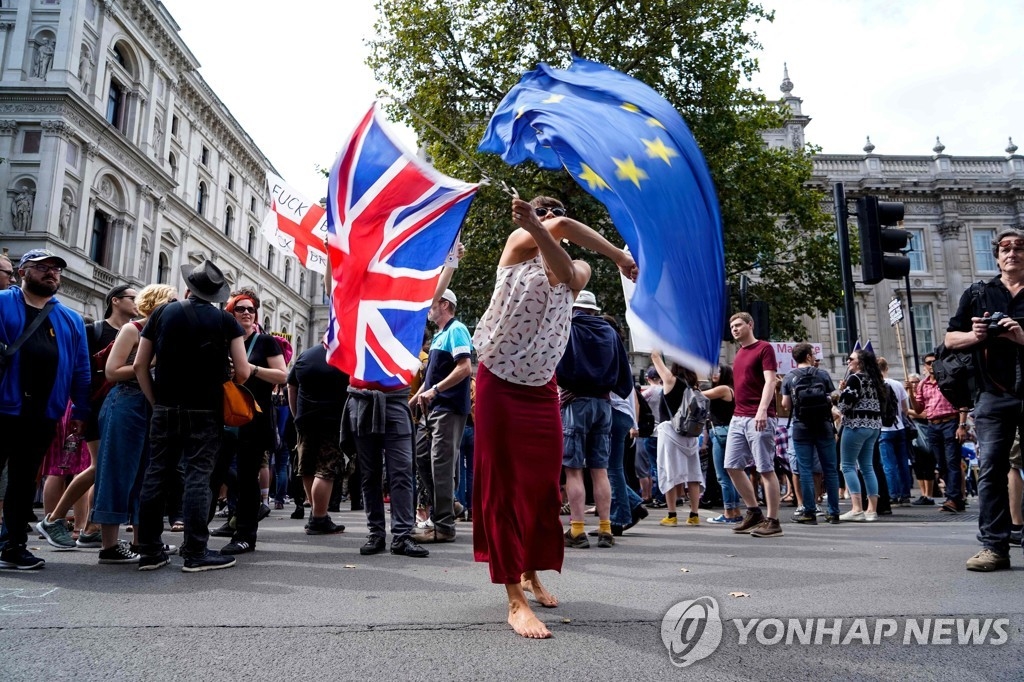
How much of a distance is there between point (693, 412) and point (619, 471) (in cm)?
181

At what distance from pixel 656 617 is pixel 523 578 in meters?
0.72

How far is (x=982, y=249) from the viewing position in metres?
37.3

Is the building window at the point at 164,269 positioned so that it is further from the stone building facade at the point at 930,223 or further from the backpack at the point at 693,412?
the backpack at the point at 693,412

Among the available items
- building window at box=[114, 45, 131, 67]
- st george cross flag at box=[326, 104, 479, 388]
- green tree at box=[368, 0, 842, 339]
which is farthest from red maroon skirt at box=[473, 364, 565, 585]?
building window at box=[114, 45, 131, 67]

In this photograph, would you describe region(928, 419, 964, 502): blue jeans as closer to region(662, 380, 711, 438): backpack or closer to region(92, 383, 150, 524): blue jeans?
region(662, 380, 711, 438): backpack

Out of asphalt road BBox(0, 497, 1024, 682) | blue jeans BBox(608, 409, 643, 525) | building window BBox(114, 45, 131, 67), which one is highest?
building window BBox(114, 45, 131, 67)

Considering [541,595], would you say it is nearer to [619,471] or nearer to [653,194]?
[653,194]

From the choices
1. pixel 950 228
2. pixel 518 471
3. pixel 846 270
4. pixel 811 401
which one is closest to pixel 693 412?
pixel 811 401

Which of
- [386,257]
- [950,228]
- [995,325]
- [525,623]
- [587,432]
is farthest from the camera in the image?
[950,228]

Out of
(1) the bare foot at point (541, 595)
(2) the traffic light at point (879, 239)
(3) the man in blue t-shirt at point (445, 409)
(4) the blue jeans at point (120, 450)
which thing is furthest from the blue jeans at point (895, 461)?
(4) the blue jeans at point (120, 450)

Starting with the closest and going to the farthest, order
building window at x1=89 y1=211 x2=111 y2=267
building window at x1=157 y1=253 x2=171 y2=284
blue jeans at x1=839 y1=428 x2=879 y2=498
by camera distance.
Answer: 1. blue jeans at x1=839 y1=428 x2=879 y2=498
2. building window at x1=89 y1=211 x2=111 y2=267
3. building window at x1=157 y1=253 x2=171 y2=284

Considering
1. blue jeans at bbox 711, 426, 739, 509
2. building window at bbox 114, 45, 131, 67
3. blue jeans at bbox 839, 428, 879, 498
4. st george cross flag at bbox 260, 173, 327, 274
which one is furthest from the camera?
building window at bbox 114, 45, 131, 67

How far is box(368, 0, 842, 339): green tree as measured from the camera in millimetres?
20750

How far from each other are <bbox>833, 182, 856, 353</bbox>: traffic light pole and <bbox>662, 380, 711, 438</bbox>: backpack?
168 cm
